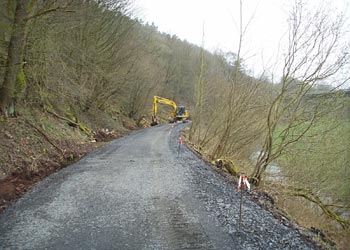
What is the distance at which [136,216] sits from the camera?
5.71m

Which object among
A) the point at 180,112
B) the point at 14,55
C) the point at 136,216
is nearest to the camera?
the point at 136,216

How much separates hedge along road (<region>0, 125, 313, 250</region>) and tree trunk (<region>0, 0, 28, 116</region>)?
11.0ft

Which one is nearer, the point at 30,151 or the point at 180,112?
the point at 30,151

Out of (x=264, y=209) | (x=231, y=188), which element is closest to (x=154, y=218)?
(x=264, y=209)

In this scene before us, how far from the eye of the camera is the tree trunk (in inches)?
359

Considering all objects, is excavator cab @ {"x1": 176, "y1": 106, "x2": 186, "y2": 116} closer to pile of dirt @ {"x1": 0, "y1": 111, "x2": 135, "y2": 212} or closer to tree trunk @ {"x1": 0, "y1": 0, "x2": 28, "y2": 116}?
pile of dirt @ {"x1": 0, "y1": 111, "x2": 135, "y2": 212}

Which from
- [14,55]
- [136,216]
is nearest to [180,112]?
[14,55]

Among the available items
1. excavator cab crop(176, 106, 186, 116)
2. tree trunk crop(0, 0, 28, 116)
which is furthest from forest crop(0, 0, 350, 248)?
excavator cab crop(176, 106, 186, 116)

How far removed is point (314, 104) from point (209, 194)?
5284 millimetres

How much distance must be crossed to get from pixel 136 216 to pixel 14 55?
7030 millimetres

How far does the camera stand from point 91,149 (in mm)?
13758

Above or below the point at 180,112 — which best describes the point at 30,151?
below

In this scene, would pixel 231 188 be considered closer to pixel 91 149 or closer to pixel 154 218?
pixel 154 218

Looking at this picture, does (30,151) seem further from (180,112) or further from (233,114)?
(180,112)
